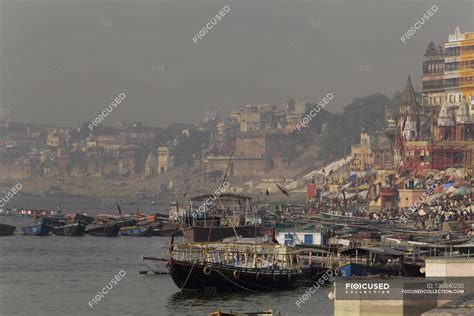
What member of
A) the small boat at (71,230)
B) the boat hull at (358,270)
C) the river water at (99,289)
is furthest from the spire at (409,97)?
the boat hull at (358,270)

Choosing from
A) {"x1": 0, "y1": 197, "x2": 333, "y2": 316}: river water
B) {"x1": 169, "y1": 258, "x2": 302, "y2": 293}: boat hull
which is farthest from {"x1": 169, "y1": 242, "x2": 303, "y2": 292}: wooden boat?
{"x1": 0, "y1": 197, "x2": 333, "y2": 316}: river water

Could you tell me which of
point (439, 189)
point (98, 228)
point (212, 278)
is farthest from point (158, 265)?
point (439, 189)

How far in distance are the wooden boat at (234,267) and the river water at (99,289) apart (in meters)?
0.48

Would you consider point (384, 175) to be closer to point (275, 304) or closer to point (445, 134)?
point (445, 134)

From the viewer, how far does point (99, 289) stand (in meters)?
54.3

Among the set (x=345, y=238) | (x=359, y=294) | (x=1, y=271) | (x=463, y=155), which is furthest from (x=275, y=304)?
(x=463, y=155)

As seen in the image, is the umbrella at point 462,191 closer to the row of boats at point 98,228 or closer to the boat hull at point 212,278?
the row of boats at point 98,228

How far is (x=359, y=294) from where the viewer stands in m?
29.7

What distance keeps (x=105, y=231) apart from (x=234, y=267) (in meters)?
48.0

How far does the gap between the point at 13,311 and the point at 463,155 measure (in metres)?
85.3

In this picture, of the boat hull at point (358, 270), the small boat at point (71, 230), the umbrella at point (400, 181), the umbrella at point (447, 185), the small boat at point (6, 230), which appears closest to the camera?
the boat hull at point (358, 270)

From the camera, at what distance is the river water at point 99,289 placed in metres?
45.8

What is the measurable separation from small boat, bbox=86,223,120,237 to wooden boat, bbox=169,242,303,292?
43.7 meters

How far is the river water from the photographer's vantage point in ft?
150
